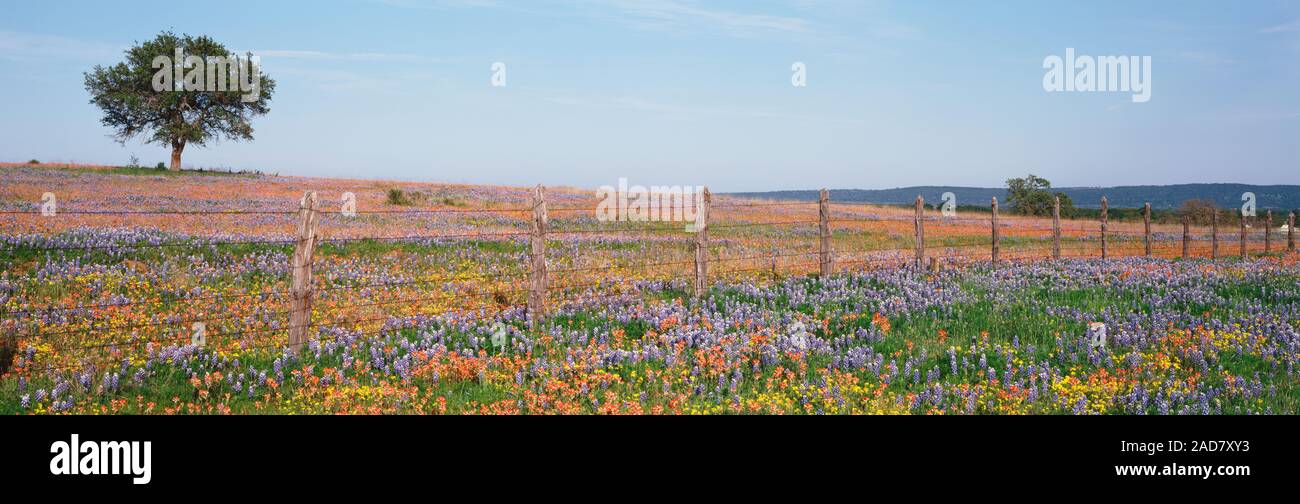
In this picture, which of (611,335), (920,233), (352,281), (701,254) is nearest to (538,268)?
(611,335)

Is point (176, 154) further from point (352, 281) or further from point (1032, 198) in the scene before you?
point (1032, 198)

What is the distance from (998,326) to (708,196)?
5699 millimetres

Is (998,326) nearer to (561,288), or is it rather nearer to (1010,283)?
(1010,283)

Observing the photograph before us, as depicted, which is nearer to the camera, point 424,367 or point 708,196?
point 424,367

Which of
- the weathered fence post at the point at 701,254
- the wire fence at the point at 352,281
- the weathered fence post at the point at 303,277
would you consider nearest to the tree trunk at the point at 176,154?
the wire fence at the point at 352,281

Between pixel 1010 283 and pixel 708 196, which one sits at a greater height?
pixel 708 196

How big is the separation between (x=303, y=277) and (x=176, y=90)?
63.1 meters

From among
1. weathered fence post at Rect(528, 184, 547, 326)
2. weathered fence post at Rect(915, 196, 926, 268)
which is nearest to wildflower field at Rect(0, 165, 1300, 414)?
weathered fence post at Rect(528, 184, 547, 326)

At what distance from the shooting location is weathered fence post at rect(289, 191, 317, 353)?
9602mm

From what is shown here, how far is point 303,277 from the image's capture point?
985 cm

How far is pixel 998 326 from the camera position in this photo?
10.9 meters
